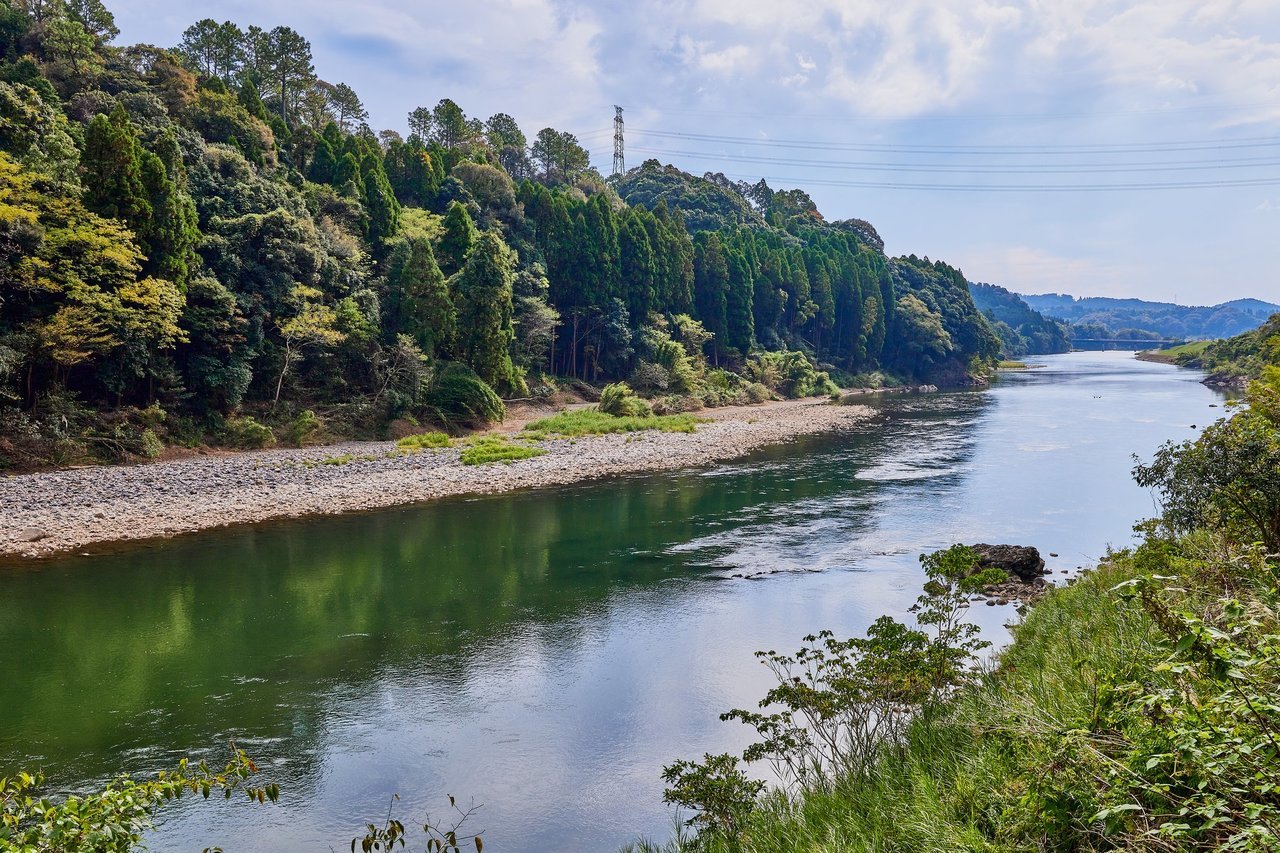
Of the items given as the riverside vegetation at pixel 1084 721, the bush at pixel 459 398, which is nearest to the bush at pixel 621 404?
the bush at pixel 459 398

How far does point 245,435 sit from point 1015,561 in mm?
24585

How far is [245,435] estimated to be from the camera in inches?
1070

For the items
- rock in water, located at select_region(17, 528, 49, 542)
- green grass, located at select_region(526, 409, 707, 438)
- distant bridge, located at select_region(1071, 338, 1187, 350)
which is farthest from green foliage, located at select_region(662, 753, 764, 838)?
distant bridge, located at select_region(1071, 338, 1187, 350)

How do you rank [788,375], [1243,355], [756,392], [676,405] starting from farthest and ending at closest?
[1243,355] → [788,375] → [756,392] → [676,405]

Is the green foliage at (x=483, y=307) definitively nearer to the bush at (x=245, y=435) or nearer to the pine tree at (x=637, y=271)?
the bush at (x=245, y=435)

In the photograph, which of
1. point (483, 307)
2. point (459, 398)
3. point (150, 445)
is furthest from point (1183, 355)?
point (150, 445)

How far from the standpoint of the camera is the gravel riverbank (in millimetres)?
18062

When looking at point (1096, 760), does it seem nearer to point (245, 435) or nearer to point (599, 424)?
point (245, 435)

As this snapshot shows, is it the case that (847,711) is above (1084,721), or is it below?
below

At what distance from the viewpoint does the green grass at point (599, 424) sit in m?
36.1

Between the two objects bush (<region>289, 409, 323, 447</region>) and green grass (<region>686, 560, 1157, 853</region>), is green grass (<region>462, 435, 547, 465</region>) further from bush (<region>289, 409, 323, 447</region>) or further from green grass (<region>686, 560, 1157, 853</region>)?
green grass (<region>686, 560, 1157, 853</region>)

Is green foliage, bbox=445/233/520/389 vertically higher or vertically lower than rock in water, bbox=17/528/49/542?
higher

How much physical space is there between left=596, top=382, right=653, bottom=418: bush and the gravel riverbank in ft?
18.4

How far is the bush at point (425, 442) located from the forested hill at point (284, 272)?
7.36 feet
